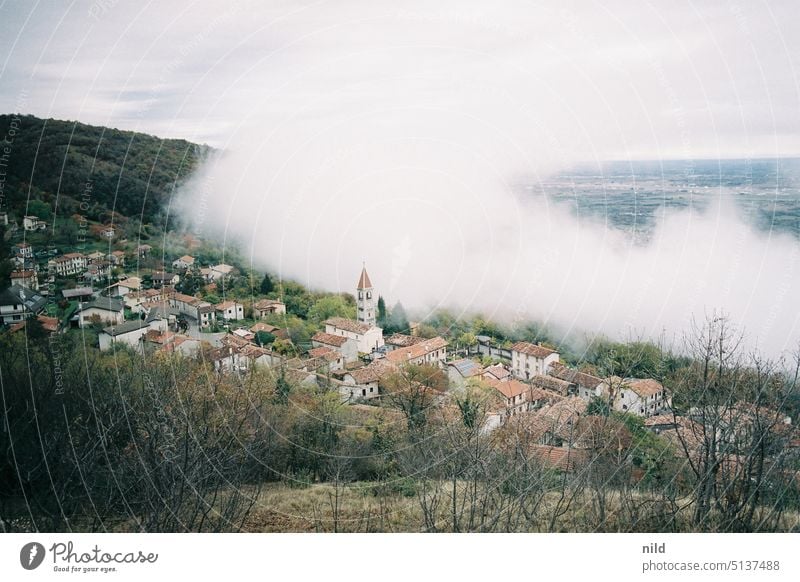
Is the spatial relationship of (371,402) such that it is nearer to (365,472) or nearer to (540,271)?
(365,472)

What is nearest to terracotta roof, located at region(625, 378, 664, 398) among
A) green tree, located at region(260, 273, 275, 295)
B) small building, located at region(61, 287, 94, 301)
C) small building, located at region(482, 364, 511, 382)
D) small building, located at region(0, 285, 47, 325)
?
small building, located at region(482, 364, 511, 382)

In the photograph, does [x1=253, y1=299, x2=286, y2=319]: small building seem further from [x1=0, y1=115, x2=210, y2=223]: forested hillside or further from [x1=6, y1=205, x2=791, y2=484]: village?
[x1=0, y1=115, x2=210, y2=223]: forested hillside

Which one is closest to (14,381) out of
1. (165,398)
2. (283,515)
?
(165,398)

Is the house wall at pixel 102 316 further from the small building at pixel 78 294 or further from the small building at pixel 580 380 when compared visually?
the small building at pixel 580 380

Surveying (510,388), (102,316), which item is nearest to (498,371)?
(510,388)

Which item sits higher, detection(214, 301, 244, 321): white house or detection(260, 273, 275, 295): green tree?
detection(260, 273, 275, 295): green tree

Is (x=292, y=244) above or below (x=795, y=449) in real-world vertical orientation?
above
